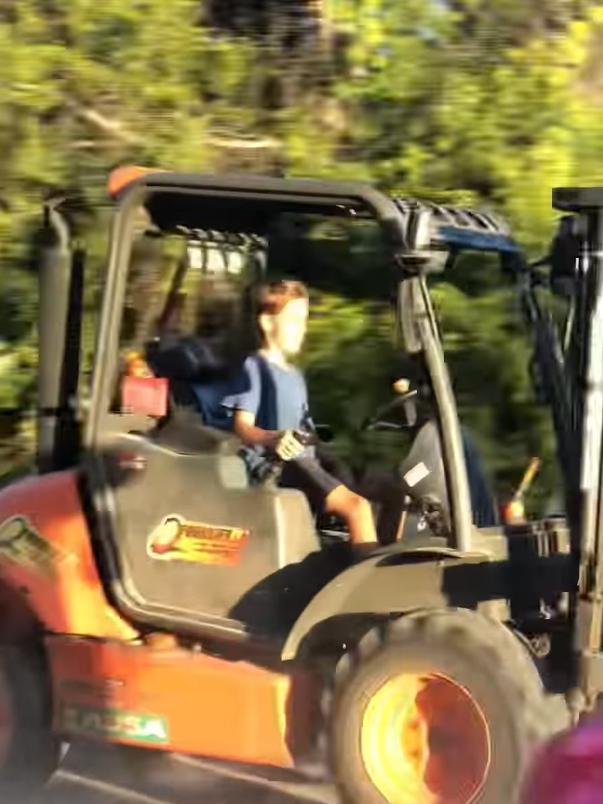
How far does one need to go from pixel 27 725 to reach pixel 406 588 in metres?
1.62

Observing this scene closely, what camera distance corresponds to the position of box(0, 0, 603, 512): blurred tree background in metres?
8.15

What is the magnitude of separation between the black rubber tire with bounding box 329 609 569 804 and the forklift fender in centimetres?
10

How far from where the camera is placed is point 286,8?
9609 mm

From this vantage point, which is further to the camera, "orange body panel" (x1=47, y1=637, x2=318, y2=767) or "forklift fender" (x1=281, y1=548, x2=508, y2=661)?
"orange body panel" (x1=47, y1=637, x2=318, y2=767)

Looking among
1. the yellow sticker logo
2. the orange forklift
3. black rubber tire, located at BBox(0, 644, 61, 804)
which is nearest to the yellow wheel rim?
the orange forklift

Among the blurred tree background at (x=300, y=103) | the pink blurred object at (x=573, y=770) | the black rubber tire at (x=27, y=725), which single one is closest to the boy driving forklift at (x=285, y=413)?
the black rubber tire at (x=27, y=725)

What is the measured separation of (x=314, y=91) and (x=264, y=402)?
4557 mm

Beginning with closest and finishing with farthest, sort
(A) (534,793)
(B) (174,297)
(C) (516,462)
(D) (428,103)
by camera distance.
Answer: (A) (534,793) → (B) (174,297) → (C) (516,462) → (D) (428,103)

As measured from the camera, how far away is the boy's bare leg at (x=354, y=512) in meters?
4.89

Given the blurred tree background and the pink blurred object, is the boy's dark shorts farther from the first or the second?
the blurred tree background

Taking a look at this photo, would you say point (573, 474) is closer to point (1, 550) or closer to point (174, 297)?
point (174, 297)

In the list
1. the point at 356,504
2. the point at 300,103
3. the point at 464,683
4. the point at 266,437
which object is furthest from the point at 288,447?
the point at 300,103

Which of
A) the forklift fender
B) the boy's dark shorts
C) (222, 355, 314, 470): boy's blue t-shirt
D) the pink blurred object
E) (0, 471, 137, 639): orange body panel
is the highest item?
the pink blurred object

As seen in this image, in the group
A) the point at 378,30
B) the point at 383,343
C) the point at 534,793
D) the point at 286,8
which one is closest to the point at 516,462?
the point at 383,343
